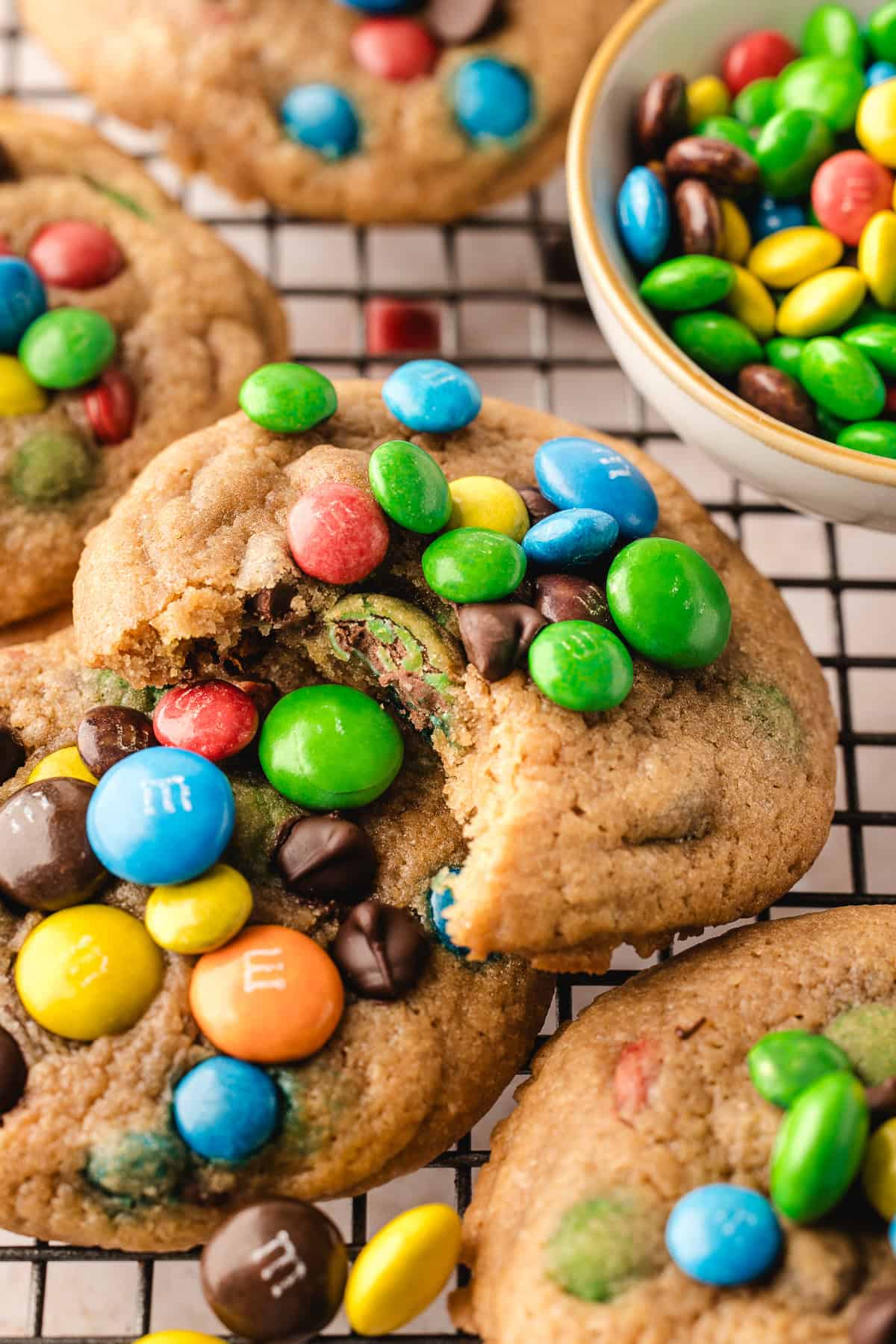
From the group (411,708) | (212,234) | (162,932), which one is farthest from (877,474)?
(212,234)

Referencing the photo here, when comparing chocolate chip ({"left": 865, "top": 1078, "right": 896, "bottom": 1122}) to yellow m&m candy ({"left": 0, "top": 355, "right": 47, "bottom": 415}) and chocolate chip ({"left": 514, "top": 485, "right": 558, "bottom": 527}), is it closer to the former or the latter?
chocolate chip ({"left": 514, "top": 485, "right": 558, "bottom": 527})

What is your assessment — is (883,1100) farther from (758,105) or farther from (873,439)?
(758,105)

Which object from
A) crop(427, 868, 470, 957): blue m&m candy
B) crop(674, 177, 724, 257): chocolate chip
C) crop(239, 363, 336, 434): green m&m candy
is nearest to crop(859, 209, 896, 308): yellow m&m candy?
crop(674, 177, 724, 257): chocolate chip

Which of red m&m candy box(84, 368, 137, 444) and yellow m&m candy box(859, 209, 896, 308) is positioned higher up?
yellow m&m candy box(859, 209, 896, 308)

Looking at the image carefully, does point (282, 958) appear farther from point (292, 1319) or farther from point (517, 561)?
point (517, 561)

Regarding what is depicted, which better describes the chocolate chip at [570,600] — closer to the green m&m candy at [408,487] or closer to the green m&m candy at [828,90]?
the green m&m candy at [408,487]
